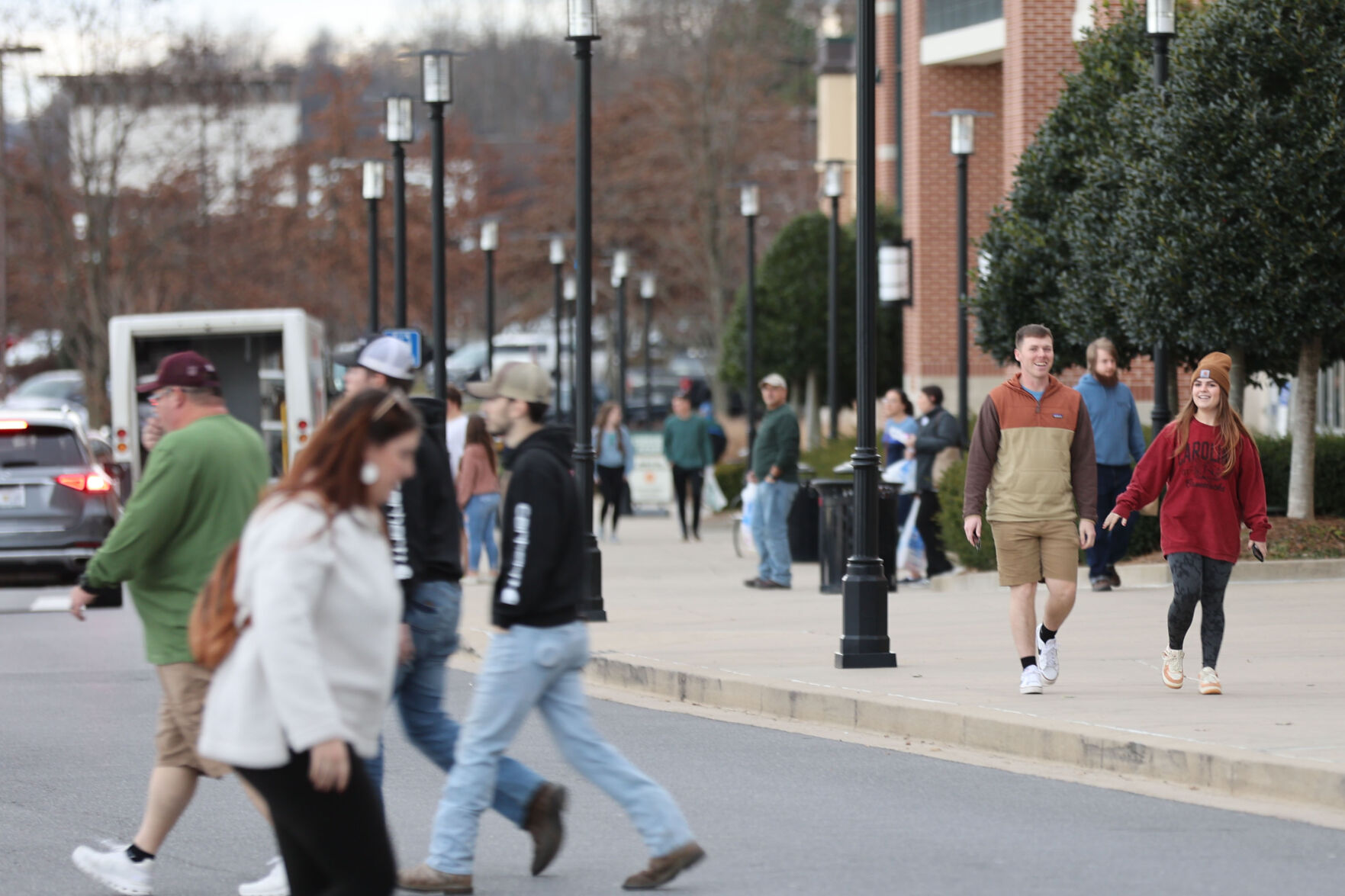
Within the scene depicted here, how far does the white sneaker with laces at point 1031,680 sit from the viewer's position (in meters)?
9.22

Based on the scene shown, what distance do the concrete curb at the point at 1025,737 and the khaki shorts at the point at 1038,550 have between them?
82 cm

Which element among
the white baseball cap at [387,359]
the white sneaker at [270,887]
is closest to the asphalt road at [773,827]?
the white sneaker at [270,887]

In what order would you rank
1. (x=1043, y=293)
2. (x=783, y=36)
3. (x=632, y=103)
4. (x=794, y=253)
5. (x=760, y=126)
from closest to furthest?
(x=1043, y=293)
(x=794, y=253)
(x=760, y=126)
(x=632, y=103)
(x=783, y=36)

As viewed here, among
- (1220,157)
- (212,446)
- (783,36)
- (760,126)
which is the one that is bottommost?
(212,446)

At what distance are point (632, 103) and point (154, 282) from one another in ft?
58.6

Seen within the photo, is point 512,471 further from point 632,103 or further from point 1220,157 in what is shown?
point 632,103

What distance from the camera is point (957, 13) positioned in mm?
30094

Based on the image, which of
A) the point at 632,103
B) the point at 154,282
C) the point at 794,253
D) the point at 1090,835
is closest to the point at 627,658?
the point at 1090,835

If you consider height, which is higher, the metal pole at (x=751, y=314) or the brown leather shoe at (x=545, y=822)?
the metal pole at (x=751, y=314)

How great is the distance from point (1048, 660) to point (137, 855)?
5.04 metres

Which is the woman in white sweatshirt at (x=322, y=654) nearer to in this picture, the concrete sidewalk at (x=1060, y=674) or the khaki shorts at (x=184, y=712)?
the khaki shorts at (x=184, y=712)

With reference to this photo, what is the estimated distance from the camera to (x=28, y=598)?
17.5 metres

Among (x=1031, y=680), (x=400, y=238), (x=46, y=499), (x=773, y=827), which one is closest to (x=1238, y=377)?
(x=1031, y=680)

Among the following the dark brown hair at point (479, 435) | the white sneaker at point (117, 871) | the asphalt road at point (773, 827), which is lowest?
the asphalt road at point (773, 827)
